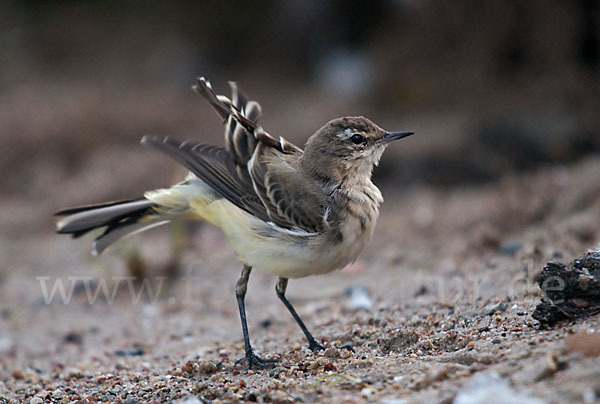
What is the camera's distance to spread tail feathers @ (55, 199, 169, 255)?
564cm

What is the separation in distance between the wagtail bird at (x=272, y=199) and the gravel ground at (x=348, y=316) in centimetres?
74

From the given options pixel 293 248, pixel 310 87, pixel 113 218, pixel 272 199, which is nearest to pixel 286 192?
pixel 272 199

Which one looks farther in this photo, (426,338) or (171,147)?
(171,147)

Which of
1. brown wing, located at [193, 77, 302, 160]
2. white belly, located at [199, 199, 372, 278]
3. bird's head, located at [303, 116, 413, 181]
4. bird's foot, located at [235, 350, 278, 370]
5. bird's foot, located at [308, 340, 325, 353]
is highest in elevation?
brown wing, located at [193, 77, 302, 160]

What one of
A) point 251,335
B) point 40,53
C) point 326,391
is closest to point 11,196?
point 40,53

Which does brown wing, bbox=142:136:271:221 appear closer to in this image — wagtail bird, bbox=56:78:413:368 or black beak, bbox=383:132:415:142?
wagtail bird, bbox=56:78:413:368

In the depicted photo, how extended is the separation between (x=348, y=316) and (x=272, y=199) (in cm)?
163

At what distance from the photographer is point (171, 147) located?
5.25 meters

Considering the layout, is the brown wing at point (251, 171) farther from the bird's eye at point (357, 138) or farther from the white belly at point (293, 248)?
the bird's eye at point (357, 138)

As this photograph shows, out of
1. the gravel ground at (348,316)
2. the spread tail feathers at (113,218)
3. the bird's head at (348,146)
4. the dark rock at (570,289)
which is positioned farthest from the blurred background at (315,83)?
the dark rock at (570,289)

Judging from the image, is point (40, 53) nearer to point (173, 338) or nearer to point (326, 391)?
point (173, 338)

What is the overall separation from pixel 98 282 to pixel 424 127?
5.63m

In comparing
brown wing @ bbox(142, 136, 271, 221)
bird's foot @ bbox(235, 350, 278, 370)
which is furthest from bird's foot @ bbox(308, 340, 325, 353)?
brown wing @ bbox(142, 136, 271, 221)

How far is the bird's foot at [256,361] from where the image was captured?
487 cm
